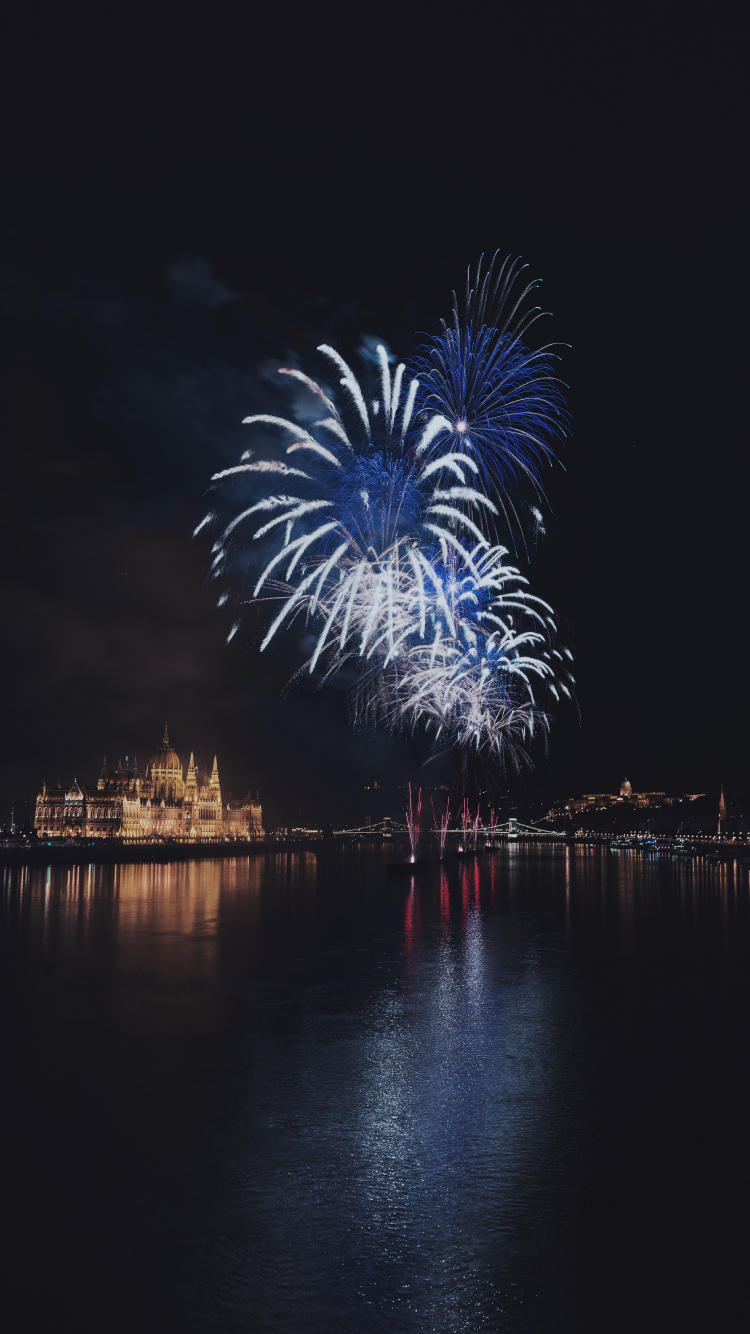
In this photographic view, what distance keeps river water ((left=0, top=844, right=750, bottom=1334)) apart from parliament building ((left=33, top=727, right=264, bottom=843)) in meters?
129

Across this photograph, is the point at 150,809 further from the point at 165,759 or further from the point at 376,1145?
the point at 376,1145

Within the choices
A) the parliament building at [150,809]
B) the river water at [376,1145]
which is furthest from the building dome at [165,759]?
the river water at [376,1145]

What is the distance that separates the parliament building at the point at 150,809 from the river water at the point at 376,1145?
12923 centimetres

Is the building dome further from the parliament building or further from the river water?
the river water

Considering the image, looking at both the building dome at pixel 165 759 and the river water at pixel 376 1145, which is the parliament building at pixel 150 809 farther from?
the river water at pixel 376 1145

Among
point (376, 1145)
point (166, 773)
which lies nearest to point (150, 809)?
point (166, 773)

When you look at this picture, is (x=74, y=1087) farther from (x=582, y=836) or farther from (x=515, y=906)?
(x=582, y=836)

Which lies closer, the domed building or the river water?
the river water

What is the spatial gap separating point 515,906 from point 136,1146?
2505 centimetres

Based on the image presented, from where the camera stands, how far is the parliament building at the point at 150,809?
147m

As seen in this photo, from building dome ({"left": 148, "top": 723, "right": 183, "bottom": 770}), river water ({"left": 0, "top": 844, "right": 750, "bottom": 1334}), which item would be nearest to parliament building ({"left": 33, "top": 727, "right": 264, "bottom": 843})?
building dome ({"left": 148, "top": 723, "right": 183, "bottom": 770})

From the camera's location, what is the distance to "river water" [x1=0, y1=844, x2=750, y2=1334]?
5.22 meters

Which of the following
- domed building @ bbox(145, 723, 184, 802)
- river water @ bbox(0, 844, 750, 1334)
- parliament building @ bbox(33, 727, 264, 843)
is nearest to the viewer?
river water @ bbox(0, 844, 750, 1334)

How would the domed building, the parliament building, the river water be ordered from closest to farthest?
the river water, the parliament building, the domed building
